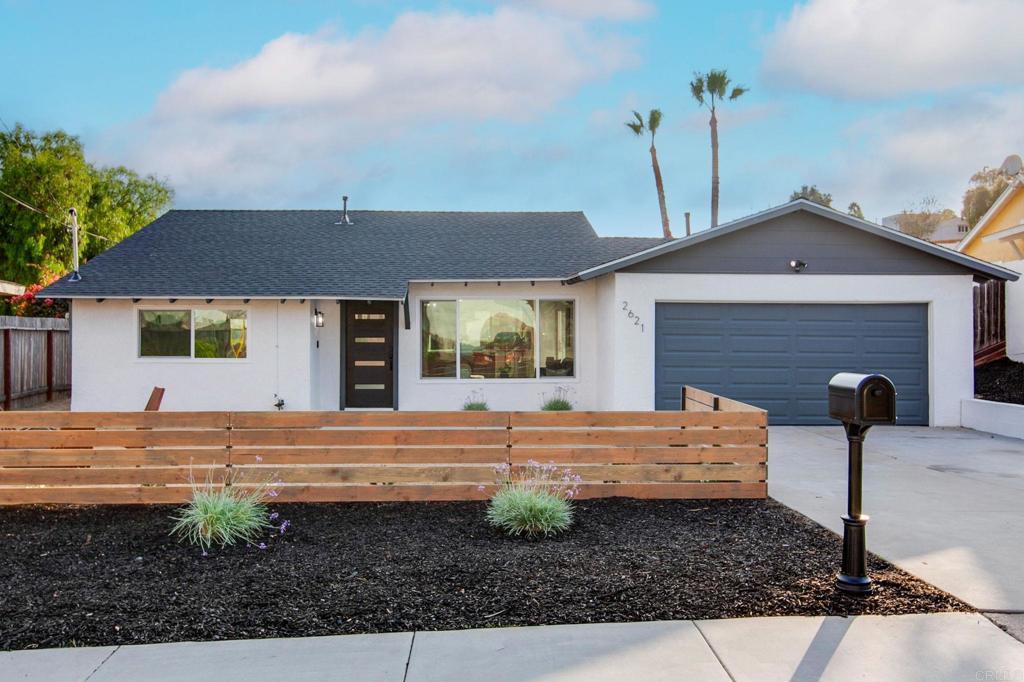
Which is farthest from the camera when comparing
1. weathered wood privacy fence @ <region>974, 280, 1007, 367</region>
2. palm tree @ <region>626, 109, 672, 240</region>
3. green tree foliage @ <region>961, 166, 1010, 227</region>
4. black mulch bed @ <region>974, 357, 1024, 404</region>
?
green tree foliage @ <region>961, 166, 1010, 227</region>

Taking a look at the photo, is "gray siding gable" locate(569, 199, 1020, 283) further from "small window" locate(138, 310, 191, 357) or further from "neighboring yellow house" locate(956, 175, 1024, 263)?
"neighboring yellow house" locate(956, 175, 1024, 263)

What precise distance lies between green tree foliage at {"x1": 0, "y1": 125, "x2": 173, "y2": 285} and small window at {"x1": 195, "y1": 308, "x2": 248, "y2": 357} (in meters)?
23.5

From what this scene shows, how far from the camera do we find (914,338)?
12312mm

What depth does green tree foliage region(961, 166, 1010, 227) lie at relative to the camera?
41406 millimetres

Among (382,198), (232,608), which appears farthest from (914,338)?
(382,198)

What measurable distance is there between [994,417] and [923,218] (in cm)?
4039

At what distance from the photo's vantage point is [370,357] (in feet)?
46.4

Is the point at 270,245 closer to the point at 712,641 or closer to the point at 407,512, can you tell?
the point at 407,512

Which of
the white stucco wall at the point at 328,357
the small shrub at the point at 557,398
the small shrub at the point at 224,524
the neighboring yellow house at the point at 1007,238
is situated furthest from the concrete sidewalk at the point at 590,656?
the neighboring yellow house at the point at 1007,238

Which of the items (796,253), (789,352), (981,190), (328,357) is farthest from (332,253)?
(981,190)

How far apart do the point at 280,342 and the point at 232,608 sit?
31.3ft

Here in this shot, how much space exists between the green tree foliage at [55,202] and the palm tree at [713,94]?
2832 centimetres

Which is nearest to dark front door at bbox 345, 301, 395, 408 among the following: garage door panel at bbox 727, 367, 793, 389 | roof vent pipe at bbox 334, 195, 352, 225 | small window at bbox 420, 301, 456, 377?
small window at bbox 420, 301, 456, 377

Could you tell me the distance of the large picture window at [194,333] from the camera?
1315 centimetres
